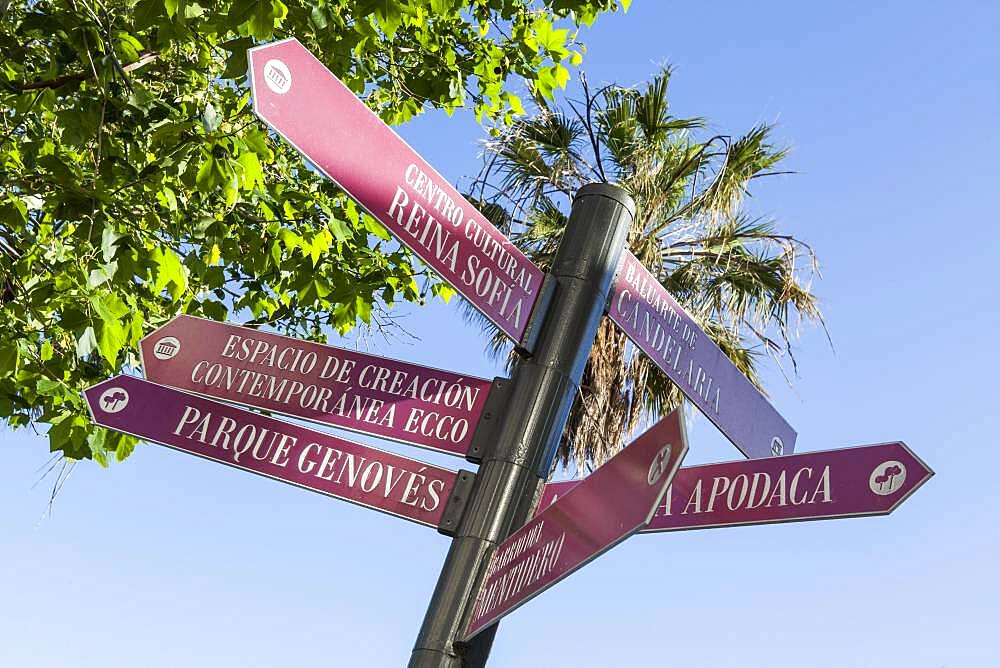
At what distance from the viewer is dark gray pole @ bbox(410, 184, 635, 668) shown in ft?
6.82

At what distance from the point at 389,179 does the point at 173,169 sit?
80.2 inches

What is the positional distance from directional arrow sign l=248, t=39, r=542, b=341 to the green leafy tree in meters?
1.32

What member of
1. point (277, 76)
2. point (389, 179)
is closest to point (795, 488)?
point (389, 179)

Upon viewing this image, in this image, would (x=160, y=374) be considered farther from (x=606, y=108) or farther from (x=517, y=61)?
(x=606, y=108)

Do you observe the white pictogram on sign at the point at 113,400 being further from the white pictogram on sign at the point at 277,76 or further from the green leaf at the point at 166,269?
the green leaf at the point at 166,269

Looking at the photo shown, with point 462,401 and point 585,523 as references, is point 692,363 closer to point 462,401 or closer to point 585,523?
point 462,401

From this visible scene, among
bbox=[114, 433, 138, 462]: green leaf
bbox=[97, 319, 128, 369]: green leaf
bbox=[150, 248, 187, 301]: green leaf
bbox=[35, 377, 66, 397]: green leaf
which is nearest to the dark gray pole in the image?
bbox=[97, 319, 128, 369]: green leaf

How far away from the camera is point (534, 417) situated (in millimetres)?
2301

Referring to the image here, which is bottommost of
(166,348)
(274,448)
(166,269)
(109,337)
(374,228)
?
(274,448)

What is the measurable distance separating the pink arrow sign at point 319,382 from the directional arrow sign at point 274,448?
0.06 m

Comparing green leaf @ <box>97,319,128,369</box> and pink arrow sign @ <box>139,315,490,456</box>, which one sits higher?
green leaf @ <box>97,319,128,369</box>

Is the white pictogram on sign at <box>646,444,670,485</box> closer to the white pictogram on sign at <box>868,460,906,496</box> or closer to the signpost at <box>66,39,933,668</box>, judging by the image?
the signpost at <box>66,39,933,668</box>

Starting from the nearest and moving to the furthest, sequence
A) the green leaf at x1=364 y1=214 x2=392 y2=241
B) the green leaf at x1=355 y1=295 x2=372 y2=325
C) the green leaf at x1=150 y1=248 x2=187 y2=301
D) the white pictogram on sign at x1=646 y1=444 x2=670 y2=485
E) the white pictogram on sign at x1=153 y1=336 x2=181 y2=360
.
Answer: the white pictogram on sign at x1=646 y1=444 x2=670 y2=485, the white pictogram on sign at x1=153 y1=336 x2=181 y2=360, the green leaf at x1=150 y1=248 x2=187 y2=301, the green leaf at x1=355 y1=295 x2=372 y2=325, the green leaf at x1=364 y1=214 x2=392 y2=241

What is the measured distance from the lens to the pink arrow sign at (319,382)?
2.40m
